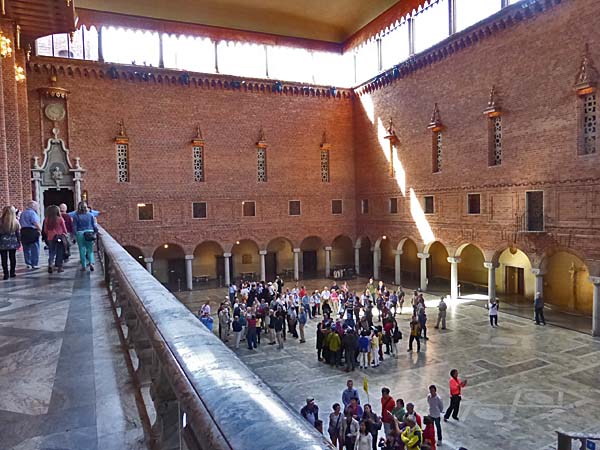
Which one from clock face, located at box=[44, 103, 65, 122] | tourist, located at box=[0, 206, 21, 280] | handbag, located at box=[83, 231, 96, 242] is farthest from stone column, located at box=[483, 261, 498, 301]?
clock face, located at box=[44, 103, 65, 122]

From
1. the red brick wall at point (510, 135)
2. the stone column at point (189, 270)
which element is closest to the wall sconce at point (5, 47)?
the stone column at point (189, 270)

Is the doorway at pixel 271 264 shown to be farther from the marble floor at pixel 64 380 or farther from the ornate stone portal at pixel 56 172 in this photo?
the marble floor at pixel 64 380

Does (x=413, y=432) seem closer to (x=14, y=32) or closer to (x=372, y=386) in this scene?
(x=372, y=386)

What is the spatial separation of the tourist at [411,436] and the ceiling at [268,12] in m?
22.7

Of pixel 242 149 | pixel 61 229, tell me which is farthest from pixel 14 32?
pixel 242 149

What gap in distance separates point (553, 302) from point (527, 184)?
592 cm

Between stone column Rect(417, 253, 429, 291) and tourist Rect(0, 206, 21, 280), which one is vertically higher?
tourist Rect(0, 206, 21, 280)

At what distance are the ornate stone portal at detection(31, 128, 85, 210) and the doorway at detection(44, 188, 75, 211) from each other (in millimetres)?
116

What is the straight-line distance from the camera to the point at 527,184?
17344 millimetres

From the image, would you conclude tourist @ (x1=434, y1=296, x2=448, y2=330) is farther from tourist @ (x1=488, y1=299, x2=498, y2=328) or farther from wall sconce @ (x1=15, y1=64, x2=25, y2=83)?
wall sconce @ (x1=15, y1=64, x2=25, y2=83)

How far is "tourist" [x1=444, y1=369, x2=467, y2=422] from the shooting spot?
352 inches

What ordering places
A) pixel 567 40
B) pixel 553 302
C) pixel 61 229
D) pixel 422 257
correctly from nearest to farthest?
pixel 61 229 < pixel 567 40 < pixel 553 302 < pixel 422 257

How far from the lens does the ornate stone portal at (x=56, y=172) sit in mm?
20516

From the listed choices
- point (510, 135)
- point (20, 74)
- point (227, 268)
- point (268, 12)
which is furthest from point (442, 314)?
point (268, 12)
